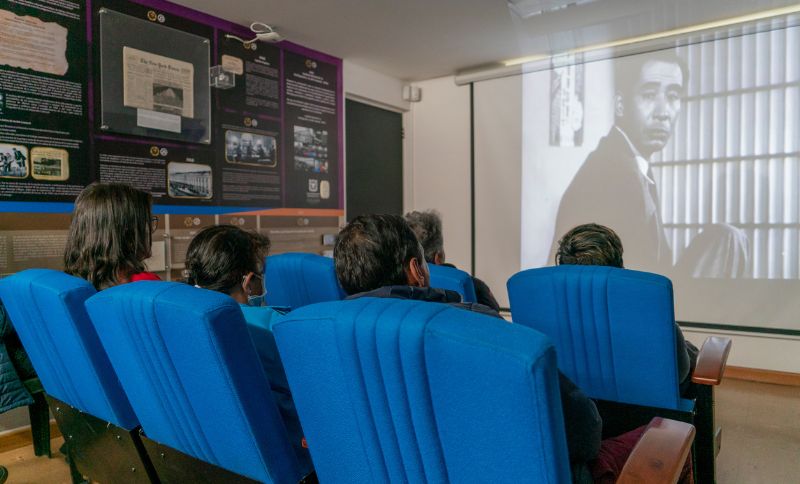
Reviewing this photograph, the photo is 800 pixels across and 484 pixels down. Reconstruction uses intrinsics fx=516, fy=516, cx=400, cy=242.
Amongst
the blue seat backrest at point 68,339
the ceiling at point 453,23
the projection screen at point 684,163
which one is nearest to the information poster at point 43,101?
→ the ceiling at point 453,23

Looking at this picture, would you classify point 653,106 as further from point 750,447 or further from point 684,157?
point 750,447

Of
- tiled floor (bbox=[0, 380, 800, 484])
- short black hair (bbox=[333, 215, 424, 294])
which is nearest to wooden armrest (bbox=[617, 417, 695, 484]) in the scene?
short black hair (bbox=[333, 215, 424, 294])

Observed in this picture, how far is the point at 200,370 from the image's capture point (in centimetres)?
97

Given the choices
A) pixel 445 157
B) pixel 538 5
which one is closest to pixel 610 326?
pixel 538 5

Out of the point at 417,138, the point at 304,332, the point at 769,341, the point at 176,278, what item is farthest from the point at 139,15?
the point at 769,341

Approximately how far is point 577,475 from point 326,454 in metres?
0.48

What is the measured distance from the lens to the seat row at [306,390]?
626 millimetres

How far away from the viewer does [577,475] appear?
0.97 m

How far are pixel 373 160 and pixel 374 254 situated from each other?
3.72 meters

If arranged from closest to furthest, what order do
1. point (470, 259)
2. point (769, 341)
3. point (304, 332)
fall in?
point (304, 332), point (769, 341), point (470, 259)

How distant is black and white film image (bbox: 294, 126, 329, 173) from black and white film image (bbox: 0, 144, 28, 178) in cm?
178

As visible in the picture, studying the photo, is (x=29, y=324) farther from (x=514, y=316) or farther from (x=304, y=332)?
(x=514, y=316)

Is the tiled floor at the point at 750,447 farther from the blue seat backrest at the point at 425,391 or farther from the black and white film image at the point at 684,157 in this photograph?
the blue seat backrest at the point at 425,391

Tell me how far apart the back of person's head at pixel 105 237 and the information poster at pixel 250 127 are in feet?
5.64
